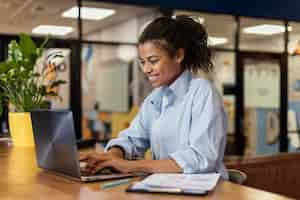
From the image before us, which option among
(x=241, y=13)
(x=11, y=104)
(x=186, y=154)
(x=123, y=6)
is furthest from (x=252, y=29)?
(x=186, y=154)

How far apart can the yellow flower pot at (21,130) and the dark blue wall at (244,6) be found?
4.07 meters

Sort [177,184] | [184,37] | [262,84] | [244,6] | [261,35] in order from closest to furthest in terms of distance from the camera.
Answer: [177,184]
[184,37]
[244,6]
[261,35]
[262,84]

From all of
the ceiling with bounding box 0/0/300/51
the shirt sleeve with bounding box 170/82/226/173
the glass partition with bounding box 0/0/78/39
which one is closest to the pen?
the shirt sleeve with bounding box 170/82/226/173

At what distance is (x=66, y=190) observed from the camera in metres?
1.27

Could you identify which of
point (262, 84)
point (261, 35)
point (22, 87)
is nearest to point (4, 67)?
point (22, 87)

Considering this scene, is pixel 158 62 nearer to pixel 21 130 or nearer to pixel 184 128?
pixel 184 128

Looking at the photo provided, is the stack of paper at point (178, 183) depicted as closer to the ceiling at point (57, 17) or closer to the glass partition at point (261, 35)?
the ceiling at point (57, 17)

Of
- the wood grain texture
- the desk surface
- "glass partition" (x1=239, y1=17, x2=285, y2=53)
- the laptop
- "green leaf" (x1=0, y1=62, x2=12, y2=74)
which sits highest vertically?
"glass partition" (x1=239, y1=17, x2=285, y2=53)

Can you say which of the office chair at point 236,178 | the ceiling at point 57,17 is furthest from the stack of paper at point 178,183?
the ceiling at point 57,17

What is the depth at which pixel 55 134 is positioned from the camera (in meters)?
1.50

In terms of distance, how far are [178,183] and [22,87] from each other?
147 cm

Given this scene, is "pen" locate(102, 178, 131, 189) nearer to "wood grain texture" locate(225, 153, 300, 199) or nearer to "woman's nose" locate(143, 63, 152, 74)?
"woman's nose" locate(143, 63, 152, 74)

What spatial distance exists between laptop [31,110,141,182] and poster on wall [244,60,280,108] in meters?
6.10

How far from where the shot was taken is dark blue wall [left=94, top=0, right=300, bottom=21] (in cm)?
663
